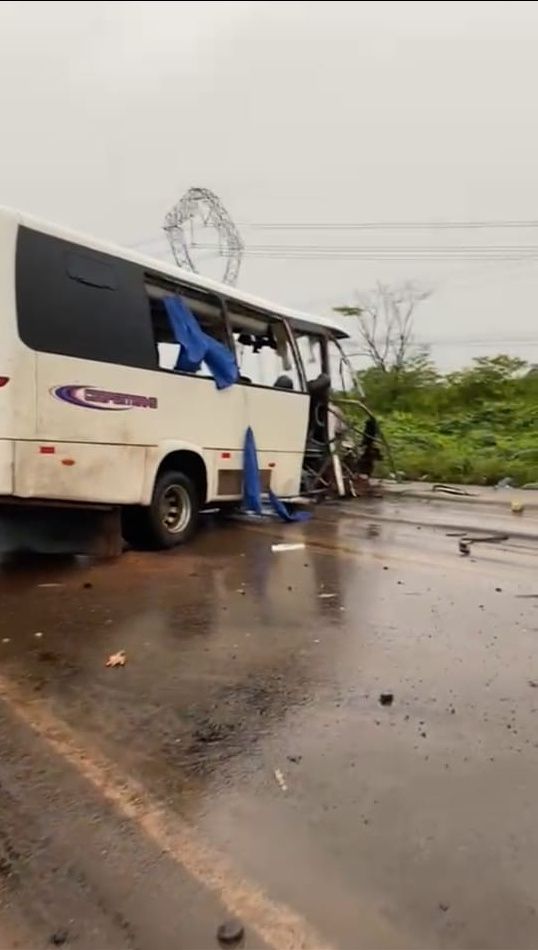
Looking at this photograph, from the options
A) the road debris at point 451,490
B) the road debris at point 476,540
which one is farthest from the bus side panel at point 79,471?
the road debris at point 451,490

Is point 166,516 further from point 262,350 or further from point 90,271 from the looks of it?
point 262,350

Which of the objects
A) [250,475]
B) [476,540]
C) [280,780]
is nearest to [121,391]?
[250,475]

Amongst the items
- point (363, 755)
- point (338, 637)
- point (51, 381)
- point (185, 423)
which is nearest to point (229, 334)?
point (185, 423)

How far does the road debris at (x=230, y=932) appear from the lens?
2.20 metres

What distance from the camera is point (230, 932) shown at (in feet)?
7.35

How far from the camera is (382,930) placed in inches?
89.1

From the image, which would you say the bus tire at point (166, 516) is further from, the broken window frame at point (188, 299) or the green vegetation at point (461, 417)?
the green vegetation at point (461, 417)

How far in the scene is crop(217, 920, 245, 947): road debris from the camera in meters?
2.20

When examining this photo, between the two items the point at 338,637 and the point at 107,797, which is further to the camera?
the point at 338,637

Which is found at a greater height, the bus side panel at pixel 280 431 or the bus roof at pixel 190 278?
the bus roof at pixel 190 278

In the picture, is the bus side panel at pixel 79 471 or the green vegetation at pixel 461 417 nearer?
the bus side panel at pixel 79 471

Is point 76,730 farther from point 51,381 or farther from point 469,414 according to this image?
point 469,414

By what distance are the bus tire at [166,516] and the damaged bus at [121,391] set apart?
16 millimetres

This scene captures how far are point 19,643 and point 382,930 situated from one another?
3.35 metres
